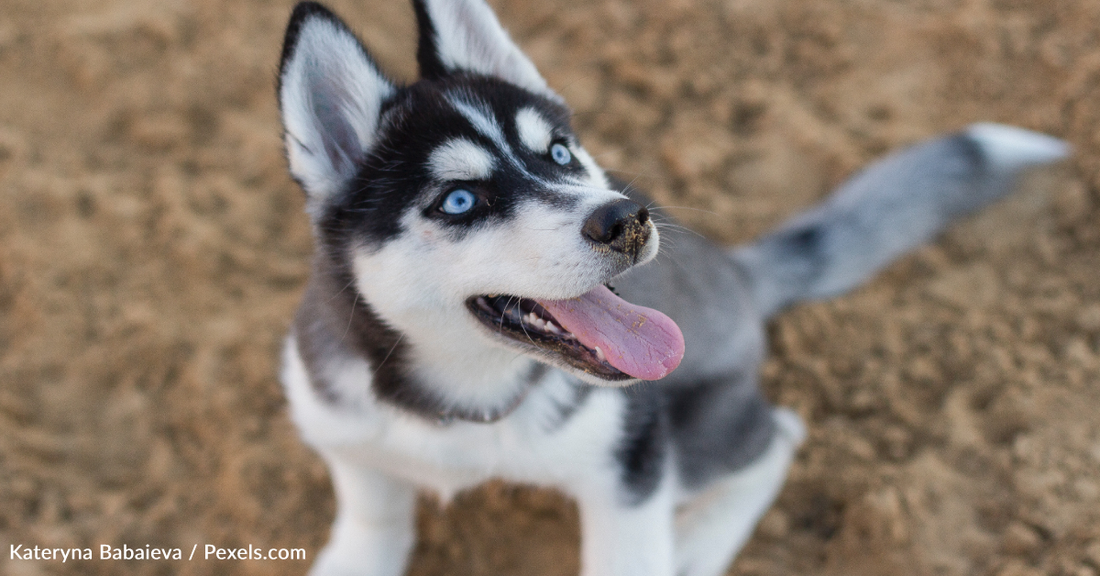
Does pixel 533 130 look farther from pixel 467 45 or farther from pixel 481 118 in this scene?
pixel 467 45

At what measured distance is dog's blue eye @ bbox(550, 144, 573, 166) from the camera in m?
2.30

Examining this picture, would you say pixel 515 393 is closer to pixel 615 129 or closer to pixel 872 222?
pixel 872 222

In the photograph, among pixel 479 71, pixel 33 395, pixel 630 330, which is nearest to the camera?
pixel 630 330

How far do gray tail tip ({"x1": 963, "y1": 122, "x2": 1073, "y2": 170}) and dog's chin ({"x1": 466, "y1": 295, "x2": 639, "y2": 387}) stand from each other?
2561mm

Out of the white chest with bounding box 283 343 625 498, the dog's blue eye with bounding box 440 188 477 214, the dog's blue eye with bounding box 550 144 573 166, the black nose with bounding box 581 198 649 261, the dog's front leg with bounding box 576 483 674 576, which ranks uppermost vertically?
the black nose with bounding box 581 198 649 261

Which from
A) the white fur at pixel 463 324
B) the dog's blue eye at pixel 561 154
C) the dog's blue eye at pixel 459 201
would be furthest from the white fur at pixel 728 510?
the dog's blue eye at pixel 459 201

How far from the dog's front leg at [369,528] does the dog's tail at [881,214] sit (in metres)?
1.71

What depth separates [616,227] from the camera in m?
1.88

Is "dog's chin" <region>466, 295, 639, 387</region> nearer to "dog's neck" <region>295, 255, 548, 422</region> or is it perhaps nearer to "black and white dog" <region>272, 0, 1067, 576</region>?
"black and white dog" <region>272, 0, 1067, 576</region>

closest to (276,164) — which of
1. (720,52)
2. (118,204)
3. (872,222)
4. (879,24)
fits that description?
(118,204)

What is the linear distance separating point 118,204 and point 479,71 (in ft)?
8.13

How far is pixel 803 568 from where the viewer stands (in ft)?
9.93

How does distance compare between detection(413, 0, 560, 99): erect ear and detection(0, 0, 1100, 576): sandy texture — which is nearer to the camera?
detection(413, 0, 560, 99): erect ear

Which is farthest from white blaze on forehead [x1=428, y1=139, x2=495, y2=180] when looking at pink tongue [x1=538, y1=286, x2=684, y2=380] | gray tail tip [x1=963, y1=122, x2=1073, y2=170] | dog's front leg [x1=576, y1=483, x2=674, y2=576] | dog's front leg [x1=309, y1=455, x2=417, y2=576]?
gray tail tip [x1=963, y1=122, x2=1073, y2=170]
